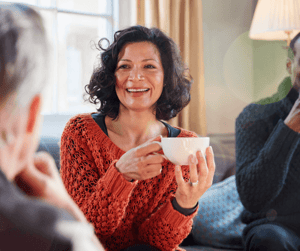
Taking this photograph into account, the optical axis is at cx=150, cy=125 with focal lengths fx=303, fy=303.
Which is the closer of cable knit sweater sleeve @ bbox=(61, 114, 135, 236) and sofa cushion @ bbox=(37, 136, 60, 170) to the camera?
sofa cushion @ bbox=(37, 136, 60, 170)

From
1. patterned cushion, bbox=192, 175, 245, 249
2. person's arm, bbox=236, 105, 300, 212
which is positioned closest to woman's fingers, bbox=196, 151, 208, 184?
person's arm, bbox=236, 105, 300, 212

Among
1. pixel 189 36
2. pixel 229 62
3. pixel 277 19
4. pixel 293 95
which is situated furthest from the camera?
pixel 229 62

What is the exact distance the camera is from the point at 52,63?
25cm

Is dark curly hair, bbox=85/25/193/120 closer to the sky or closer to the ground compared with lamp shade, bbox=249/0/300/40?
closer to the ground

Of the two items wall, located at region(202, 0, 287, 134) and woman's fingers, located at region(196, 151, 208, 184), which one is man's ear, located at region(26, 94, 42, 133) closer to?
woman's fingers, located at region(196, 151, 208, 184)

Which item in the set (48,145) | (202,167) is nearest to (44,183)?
(48,145)

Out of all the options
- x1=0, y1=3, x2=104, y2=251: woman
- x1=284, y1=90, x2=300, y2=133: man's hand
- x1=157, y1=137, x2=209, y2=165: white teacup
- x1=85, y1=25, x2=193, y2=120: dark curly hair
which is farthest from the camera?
x1=284, y1=90, x2=300, y2=133: man's hand

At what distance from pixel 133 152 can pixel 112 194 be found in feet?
0.28

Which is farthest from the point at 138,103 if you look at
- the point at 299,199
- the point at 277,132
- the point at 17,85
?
the point at 299,199

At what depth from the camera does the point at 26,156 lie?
0.23 metres

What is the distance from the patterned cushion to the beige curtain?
507 millimetres

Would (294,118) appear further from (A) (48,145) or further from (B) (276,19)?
(A) (48,145)

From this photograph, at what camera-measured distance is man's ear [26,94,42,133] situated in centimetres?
23

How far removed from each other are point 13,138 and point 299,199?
71cm
